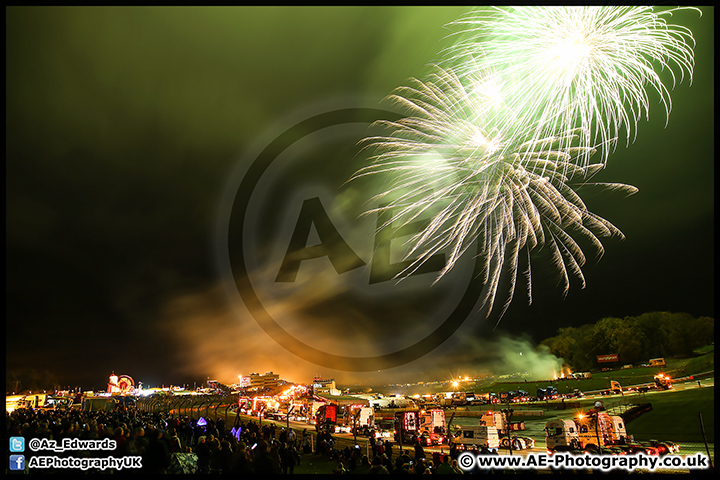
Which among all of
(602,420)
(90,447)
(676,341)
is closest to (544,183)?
(602,420)

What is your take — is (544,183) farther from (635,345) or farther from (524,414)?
(635,345)

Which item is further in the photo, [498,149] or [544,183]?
[544,183]

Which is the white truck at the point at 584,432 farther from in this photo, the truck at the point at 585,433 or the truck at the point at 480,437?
the truck at the point at 480,437

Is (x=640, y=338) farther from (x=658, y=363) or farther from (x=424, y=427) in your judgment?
(x=424, y=427)

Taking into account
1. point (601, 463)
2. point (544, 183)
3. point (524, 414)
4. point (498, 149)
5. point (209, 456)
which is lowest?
point (524, 414)

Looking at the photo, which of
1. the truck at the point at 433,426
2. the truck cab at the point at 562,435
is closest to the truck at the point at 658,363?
the truck cab at the point at 562,435

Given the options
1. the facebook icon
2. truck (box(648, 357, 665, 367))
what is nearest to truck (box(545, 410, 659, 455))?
the facebook icon
